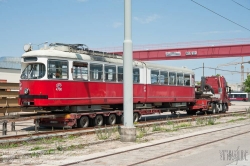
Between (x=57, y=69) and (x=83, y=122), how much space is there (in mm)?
3144

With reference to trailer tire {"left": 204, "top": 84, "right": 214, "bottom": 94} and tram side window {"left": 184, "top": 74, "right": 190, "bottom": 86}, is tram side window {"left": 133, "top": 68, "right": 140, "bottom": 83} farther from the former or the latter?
trailer tire {"left": 204, "top": 84, "right": 214, "bottom": 94}

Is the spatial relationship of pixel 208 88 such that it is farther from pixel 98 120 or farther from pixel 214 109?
pixel 98 120

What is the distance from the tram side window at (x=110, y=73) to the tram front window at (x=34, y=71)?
3.79 metres

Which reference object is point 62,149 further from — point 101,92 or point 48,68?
point 101,92

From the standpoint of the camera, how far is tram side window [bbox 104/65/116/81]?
18391mm

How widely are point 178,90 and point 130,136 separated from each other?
504 inches

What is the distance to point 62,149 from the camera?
35.3ft

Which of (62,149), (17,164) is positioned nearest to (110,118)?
(62,149)

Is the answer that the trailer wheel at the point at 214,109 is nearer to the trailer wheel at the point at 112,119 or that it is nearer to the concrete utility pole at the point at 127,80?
the trailer wheel at the point at 112,119

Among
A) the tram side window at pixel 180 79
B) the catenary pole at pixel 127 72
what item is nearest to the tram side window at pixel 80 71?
the catenary pole at pixel 127 72

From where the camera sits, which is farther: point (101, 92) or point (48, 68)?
point (101, 92)

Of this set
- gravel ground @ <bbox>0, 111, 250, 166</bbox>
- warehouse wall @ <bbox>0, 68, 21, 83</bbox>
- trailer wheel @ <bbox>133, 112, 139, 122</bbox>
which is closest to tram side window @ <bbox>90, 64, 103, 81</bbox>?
gravel ground @ <bbox>0, 111, 250, 166</bbox>

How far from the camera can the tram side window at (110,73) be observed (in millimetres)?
18391

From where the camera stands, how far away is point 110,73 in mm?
18641
